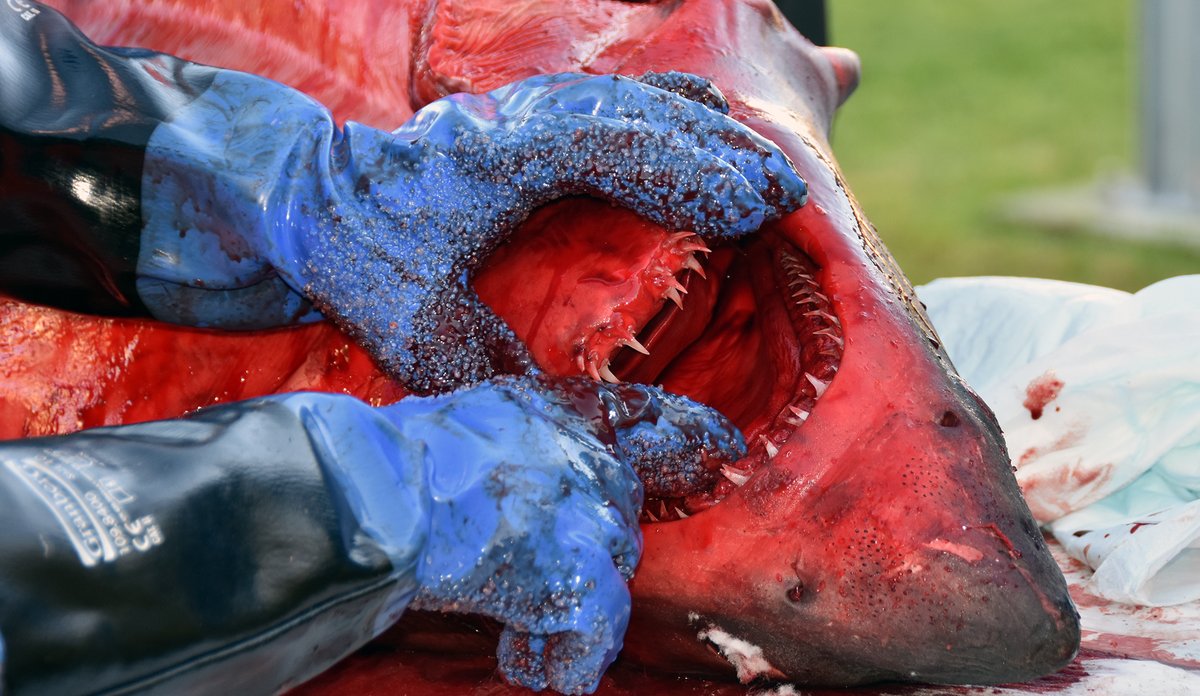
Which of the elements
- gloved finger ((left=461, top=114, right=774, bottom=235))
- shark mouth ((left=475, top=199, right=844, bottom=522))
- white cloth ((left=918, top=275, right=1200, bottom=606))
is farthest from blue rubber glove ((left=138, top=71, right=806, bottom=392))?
white cloth ((left=918, top=275, right=1200, bottom=606))

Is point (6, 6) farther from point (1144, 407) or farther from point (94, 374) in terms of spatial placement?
point (1144, 407)

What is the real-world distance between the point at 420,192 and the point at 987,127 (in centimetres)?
942

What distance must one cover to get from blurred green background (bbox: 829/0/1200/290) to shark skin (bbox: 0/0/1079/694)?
18.0 feet

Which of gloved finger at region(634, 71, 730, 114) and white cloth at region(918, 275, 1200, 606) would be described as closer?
gloved finger at region(634, 71, 730, 114)

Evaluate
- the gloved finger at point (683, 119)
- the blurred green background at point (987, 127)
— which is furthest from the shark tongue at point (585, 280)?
the blurred green background at point (987, 127)

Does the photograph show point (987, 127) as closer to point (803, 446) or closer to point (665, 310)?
point (665, 310)

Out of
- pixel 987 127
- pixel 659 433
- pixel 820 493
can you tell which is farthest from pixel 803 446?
pixel 987 127

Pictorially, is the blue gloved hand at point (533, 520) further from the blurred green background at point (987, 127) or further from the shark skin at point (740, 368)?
the blurred green background at point (987, 127)

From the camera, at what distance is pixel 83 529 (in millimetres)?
1318

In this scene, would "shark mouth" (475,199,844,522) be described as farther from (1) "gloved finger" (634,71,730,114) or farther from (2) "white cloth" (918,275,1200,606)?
(2) "white cloth" (918,275,1200,606)

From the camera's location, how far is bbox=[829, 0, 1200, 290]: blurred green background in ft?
25.6

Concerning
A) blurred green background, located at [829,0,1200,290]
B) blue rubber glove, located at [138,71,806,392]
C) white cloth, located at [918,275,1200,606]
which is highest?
blue rubber glove, located at [138,71,806,392]

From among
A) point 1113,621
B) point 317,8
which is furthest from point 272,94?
point 1113,621

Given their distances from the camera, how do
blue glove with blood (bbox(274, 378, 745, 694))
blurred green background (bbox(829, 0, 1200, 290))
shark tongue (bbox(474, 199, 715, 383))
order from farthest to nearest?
1. blurred green background (bbox(829, 0, 1200, 290))
2. shark tongue (bbox(474, 199, 715, 383))
3. blue glove with blood (bbox(274, 378, 745, 694))
